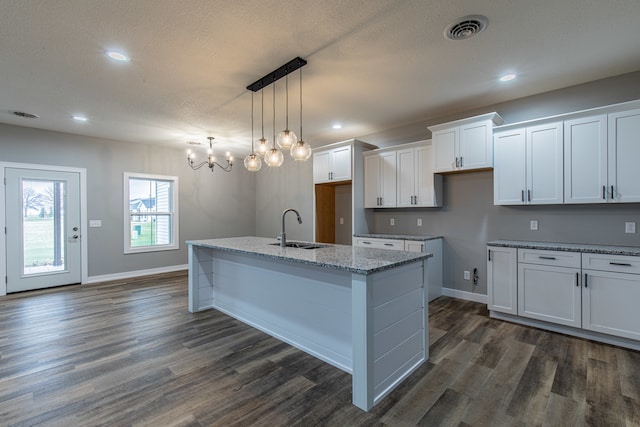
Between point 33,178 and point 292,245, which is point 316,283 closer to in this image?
point 292,245

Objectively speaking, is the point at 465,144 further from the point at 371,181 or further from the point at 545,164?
the point at 371,181

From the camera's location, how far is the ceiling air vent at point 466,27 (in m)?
2.24

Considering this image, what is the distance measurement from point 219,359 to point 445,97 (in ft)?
12.6

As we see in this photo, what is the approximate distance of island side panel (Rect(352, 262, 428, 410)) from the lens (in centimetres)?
192

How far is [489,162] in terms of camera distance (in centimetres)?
374

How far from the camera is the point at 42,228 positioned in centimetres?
500

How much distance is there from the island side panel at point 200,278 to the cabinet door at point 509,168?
373cm

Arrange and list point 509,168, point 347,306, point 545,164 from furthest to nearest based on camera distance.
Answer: point 509,168 < point 545,164 < point 347,306

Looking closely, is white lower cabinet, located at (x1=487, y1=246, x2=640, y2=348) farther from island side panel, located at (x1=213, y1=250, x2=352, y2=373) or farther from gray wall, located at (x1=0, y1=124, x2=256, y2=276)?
gray wall, located at (x1=0, y1=124, x2=256, y2=276)

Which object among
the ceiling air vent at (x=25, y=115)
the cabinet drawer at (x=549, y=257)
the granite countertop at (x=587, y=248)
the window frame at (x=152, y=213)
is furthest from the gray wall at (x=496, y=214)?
the ceiling air vent at (x=25, y=115)

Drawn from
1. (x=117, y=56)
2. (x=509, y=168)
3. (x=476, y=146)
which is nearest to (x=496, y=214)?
(x=509, y=168)

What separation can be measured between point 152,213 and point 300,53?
5127mm

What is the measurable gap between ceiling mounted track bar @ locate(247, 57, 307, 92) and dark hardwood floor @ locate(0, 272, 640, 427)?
265cm

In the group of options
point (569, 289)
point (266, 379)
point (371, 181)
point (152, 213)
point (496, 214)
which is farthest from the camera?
point (152, 213)
